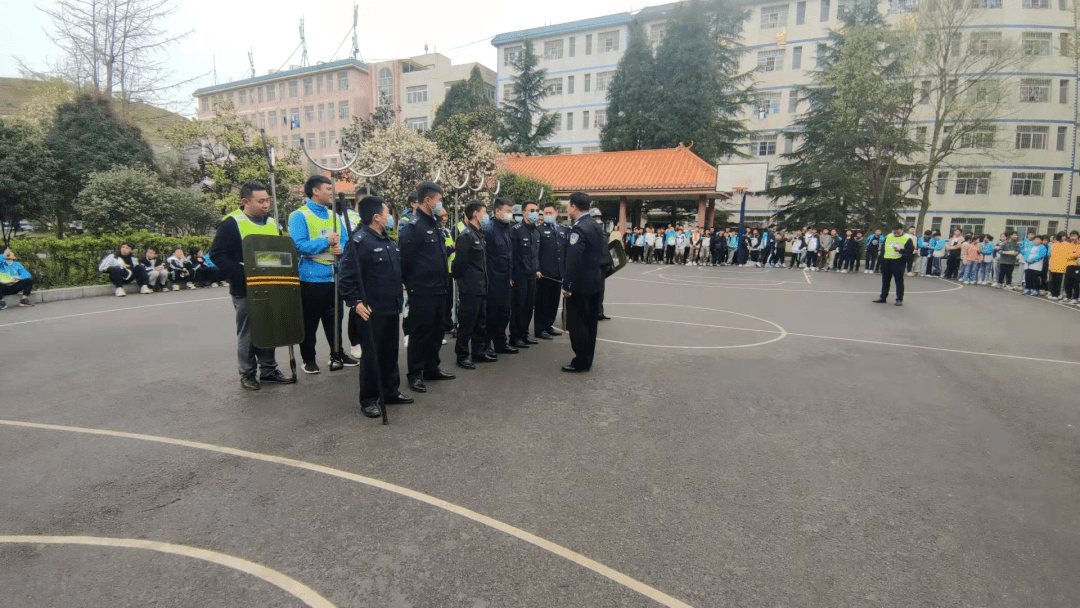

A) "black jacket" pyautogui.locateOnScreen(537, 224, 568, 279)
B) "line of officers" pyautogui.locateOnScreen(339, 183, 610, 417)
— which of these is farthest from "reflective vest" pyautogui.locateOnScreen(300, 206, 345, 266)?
"black jacket" pyautogui.locateOnScreen(537, 224, 568, 279)

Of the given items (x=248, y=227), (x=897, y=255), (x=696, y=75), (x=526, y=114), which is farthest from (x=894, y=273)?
(x=526, y=114)

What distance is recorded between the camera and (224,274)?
18.3ft

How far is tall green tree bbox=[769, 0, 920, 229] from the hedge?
2939 centimetres

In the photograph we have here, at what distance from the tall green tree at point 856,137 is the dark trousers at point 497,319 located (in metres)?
26.9

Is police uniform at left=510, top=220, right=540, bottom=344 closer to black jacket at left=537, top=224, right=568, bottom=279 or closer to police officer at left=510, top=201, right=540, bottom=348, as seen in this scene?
police officer at left=510, top=201, right=540, bottom=348

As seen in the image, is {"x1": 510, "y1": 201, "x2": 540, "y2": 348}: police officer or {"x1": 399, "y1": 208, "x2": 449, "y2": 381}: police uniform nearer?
{"x1": 399, "y1": 208, "x2": 449, "y2": 381}: police uniform

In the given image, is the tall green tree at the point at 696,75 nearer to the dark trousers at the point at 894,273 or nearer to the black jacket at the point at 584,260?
the dark trousers at the point at 894,273

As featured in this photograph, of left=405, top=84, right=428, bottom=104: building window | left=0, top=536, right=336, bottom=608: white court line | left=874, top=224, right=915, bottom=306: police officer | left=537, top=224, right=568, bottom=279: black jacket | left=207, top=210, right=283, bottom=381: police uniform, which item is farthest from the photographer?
left=405, top=84, right=428, bottom=104: building window

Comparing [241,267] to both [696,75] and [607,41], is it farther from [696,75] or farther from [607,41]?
[607,41]

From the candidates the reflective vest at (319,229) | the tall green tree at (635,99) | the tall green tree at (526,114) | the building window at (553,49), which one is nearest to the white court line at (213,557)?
the reflective vest at (319,229)

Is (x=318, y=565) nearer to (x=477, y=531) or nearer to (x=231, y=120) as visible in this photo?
(x=477, y=531)

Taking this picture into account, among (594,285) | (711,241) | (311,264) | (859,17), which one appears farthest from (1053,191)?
(311,264)

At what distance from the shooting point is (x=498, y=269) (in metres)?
7.02

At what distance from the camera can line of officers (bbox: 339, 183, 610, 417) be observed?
5023 millimetres
